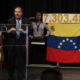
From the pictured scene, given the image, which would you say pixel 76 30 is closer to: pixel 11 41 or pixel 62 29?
pixel 62 29

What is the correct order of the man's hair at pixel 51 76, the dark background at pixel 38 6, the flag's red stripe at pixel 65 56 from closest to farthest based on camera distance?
the man's hair at pixel 51 76 → the flag's red stripe at pixel 65 56 → the dark background at pixel 38 6

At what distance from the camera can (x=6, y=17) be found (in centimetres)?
730

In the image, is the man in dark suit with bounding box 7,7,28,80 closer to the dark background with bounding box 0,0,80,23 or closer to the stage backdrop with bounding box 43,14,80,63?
the stage backdrop with bounding box 43,14,80,63

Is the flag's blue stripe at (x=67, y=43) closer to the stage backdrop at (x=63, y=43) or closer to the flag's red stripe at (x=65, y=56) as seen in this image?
the stage backdrop at (x=63, y=43)

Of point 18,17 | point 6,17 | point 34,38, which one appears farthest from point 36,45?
point 18,17

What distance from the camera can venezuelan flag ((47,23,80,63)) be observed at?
20.8 feet

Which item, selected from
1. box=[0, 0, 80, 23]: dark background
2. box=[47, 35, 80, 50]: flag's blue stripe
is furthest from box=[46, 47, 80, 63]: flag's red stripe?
box=[0, 0, 80, 23]: dark background

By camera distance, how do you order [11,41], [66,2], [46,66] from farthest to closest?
[66,2] < [46,66] < [11,41]

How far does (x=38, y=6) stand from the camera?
23.4 feet

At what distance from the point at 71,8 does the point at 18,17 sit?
10.3 feet

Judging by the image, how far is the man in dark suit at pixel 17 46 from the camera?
13.0 feet

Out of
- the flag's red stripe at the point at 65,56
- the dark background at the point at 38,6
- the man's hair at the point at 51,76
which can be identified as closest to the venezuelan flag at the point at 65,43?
the flag's red stripe at the point at 65,56

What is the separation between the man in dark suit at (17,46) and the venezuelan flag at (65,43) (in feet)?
7.50

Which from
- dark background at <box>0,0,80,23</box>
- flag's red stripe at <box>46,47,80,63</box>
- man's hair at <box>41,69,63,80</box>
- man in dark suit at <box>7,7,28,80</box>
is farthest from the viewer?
dark background at <box>0,0,80,23</box>
